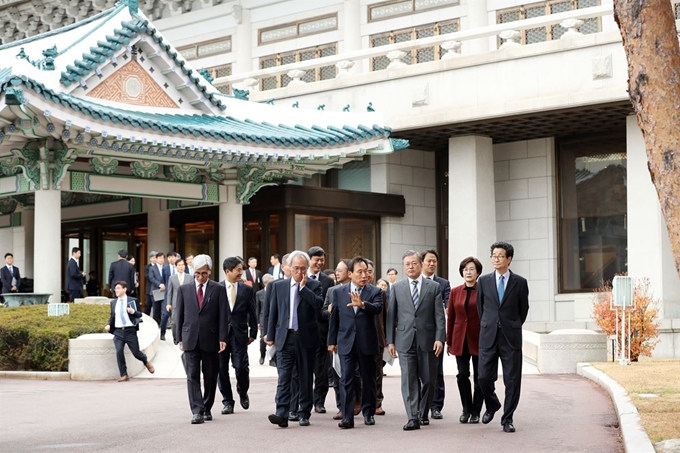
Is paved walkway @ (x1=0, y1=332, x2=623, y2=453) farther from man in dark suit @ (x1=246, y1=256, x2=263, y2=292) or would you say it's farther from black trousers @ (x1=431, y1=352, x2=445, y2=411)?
man in dark suit @ (x1=246, y1=256, x2=263, y2=292)

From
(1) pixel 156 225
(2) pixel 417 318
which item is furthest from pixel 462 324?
(1) pixel 156 225

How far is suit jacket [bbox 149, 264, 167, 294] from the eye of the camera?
2234cm

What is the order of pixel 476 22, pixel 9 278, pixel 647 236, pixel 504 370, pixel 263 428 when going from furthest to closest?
pixel 476 22, pixel 647 236, pixel 9 278, pixel 263 428, pixel 504 370

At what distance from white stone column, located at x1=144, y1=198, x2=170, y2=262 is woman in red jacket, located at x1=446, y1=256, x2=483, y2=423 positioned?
1684cm

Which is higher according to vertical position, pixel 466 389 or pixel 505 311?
pixel 505 311

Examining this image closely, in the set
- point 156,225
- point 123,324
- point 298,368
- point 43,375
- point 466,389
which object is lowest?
point 43,375

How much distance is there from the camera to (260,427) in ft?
37.3

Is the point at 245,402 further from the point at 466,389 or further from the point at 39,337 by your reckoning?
the point at 39,337

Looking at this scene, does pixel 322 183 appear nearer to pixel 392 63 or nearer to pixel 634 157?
pixel 392 63

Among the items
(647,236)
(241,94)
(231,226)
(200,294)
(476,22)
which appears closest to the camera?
(200,294)

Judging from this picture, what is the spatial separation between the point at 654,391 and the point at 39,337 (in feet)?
32.9

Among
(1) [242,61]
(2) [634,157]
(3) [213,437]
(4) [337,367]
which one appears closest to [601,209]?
(2) [634,157]

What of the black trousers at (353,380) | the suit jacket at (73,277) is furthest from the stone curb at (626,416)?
the suit jacket at (73,277)

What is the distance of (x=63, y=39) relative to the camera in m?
25.7
